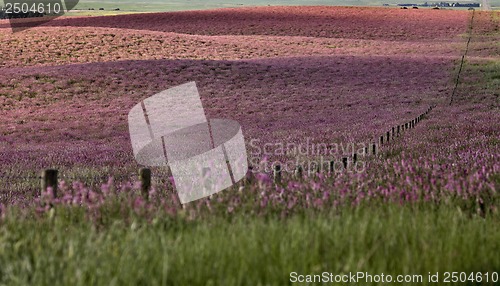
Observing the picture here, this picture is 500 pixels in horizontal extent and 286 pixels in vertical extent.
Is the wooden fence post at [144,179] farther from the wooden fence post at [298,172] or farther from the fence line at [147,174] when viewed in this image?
the wooden fence post at [298,172]

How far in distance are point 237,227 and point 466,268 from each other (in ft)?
6.20

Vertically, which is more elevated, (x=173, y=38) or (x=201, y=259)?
(x=201, y=259)

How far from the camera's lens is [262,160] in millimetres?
12242

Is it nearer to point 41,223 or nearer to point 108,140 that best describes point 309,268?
point 41,223

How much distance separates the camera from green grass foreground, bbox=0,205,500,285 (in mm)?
4914

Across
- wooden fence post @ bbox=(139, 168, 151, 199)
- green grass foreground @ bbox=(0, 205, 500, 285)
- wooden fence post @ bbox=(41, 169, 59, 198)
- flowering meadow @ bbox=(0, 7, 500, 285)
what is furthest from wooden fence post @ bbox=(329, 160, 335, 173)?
wooden fence post @ bbox=(41, 169, 59, 198)

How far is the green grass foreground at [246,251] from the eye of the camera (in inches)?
193

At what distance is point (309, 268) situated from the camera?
5.23 meters

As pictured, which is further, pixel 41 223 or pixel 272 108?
pixel 272 108

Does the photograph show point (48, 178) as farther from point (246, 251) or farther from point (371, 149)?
point (371, 149)

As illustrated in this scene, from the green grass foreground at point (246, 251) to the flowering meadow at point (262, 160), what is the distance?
22 millimetres

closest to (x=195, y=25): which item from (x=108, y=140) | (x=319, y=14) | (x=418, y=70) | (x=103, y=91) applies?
(x=319, y=14)

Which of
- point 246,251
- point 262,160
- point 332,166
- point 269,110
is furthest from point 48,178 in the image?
point 269,110

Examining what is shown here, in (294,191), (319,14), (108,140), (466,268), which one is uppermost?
(466,268)
